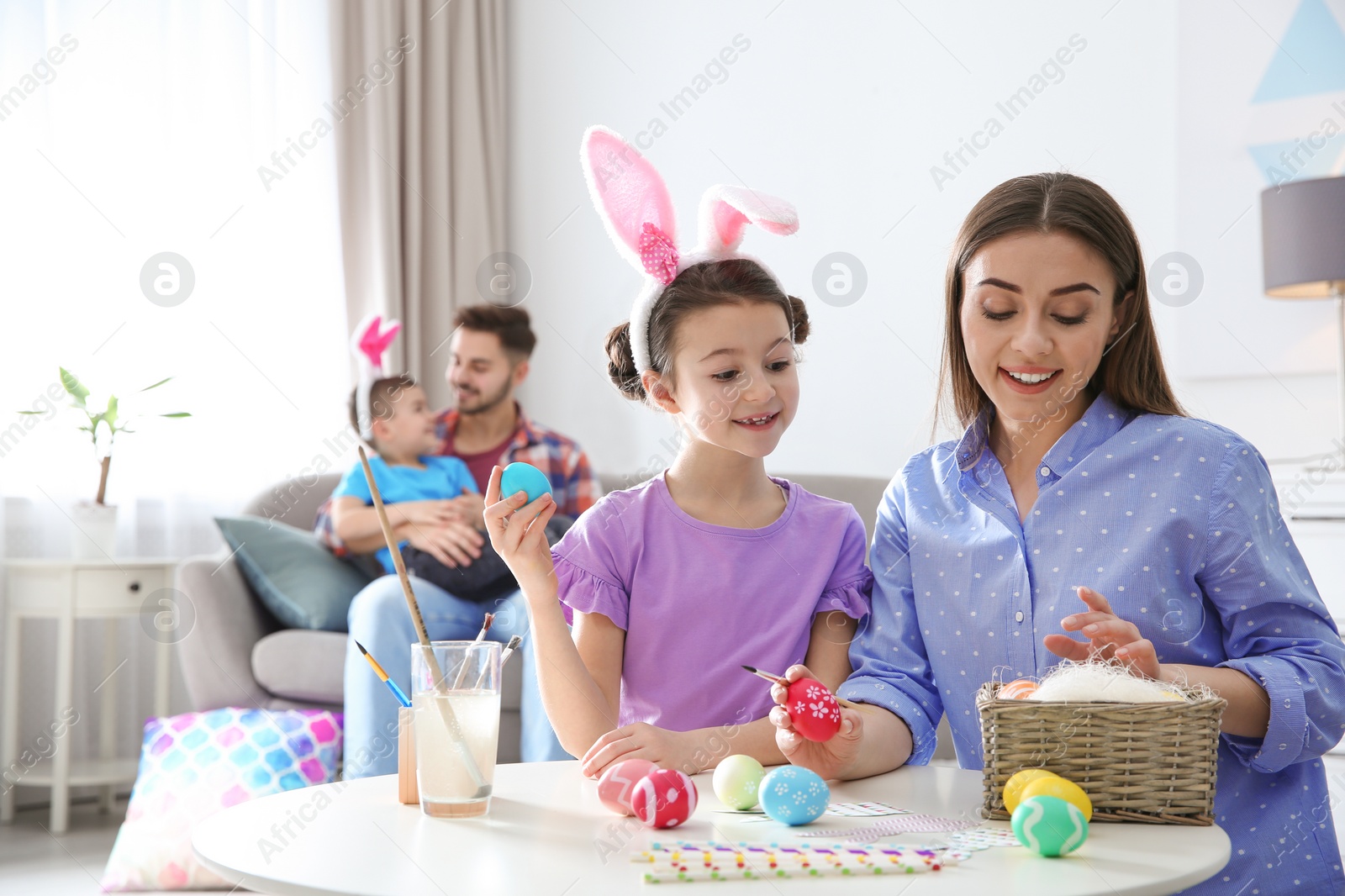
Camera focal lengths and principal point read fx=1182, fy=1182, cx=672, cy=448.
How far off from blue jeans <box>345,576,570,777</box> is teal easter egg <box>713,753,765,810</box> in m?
1.38

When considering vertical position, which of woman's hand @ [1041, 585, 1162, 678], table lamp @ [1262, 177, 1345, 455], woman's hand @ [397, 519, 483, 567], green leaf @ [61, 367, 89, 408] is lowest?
woman's hand @ [397, 519, 483, 567]

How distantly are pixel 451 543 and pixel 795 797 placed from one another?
188 centimetres

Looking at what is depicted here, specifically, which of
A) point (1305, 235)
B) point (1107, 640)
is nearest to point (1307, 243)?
point (1305, 235)

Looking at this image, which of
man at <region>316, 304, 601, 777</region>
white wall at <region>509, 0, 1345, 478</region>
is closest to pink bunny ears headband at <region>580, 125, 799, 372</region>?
white wall at <region>509, 0, 1345, 478</region>

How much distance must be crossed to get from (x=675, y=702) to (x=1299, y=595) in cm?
62

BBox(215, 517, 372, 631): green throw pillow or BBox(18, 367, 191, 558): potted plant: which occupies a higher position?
BBox(18, 367, 191, 558): potted plant

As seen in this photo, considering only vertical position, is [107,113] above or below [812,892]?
above

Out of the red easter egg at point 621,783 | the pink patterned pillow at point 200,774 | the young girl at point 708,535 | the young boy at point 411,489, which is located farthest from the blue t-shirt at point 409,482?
the red easter egg at point 621,783

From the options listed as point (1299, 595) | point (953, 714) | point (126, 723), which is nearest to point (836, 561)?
point (953, 714)

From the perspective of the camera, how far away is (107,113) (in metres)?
3.36

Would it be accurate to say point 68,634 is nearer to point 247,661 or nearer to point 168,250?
point 247,661

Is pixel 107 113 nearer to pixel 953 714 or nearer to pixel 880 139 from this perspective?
pixel 880 139

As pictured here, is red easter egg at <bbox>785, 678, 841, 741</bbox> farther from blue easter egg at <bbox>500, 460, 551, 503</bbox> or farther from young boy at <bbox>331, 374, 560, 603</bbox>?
young boy at <bbox>331, 374, 560, 603</bbox>

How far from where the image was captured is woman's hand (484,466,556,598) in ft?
3.47
